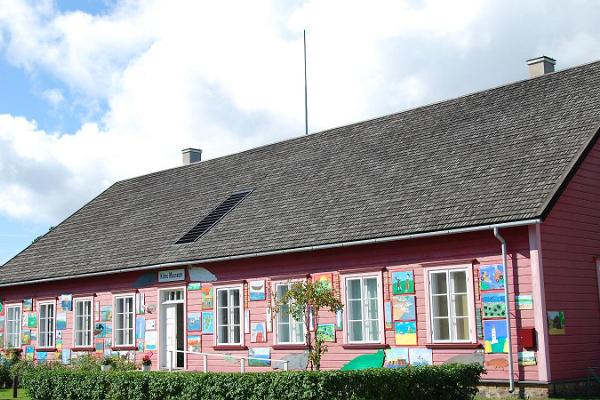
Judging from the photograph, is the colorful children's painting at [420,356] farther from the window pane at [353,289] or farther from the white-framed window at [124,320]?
the white-framed window at [124,320]

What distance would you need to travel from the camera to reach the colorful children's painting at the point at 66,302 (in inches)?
1088

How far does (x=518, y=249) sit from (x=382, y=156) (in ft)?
22.8

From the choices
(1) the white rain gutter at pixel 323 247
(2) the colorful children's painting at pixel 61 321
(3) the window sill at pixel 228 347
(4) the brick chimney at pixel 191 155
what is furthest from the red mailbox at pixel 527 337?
(4) the brick chimney at pixel 191 155

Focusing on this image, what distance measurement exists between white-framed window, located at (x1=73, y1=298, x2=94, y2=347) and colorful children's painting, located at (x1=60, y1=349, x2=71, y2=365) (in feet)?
1.57

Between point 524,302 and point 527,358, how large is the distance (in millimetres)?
1096

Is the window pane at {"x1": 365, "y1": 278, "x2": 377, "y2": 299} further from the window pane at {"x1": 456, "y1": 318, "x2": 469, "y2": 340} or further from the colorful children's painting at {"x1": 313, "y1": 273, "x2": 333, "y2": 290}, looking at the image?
the window pane at {"x1": 456, "y1": 318, "x2": 469, "y2": 340}

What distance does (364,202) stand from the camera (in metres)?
20.6

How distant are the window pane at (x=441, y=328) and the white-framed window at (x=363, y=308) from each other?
4.67 feet

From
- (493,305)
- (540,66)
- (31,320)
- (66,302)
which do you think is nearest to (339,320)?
(493,305)

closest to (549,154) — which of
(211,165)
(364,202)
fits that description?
(364,202)

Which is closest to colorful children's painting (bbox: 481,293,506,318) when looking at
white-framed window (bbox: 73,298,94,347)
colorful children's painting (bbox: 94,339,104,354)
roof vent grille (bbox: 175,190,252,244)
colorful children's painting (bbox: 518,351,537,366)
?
colorful children's painting (bbox: 518,351,537,366)

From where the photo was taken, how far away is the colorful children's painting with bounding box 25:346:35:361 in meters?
29.0

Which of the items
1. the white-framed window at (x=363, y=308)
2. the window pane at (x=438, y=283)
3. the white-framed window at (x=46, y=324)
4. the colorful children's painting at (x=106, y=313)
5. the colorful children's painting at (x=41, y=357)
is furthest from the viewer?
the white-framed window at (x=46, y=324)

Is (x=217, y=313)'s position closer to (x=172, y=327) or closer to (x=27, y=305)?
(x=172, y=327)
